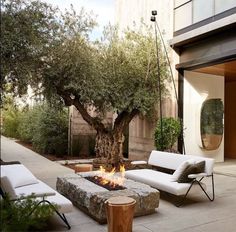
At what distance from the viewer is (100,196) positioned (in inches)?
165

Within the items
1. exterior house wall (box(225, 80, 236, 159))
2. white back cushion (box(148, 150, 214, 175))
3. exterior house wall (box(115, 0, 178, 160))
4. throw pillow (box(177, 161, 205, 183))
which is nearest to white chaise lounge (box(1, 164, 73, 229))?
throw pillow (box(177, 161, 205, 183))

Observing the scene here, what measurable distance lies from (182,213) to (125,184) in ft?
3.20

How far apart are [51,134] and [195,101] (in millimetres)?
5145

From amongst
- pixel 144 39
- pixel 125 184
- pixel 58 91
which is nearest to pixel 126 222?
pixel 125 184

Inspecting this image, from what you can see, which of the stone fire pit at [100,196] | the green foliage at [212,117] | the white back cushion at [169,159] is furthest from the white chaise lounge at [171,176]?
the green foliage at [212,117]

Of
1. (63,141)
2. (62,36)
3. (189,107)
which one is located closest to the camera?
(62,36)

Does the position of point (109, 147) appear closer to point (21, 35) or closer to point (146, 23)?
point (146, 23)

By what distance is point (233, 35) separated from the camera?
7.43 m

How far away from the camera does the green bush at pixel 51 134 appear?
10688 mm

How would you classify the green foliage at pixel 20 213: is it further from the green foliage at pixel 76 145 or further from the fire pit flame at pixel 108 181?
the green foliage at pixel 76 145

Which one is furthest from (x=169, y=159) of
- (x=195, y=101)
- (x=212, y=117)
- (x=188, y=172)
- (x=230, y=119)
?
(x=230, y=119)

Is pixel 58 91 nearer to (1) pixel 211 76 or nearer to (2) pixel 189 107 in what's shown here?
(2) pixel 189 107

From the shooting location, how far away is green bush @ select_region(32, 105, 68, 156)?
10688mm

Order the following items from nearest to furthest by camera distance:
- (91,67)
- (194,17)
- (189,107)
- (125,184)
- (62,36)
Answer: (125,184) → (62,36) → (91,67) → (194,17) → (189,107)
